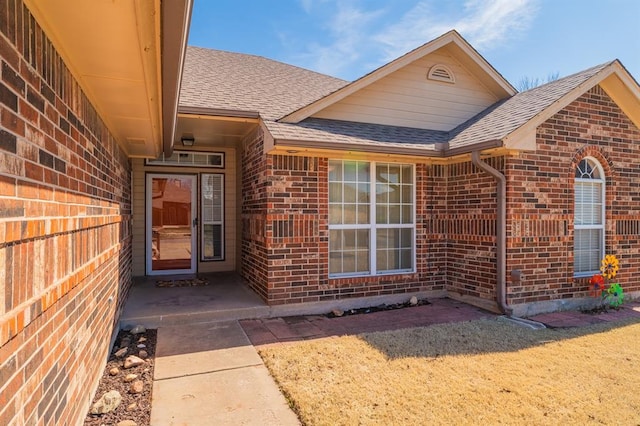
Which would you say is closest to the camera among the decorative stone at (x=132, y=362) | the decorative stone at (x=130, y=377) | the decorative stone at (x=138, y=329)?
the decorative stone at (x=130, y=377)

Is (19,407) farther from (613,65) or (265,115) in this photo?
(613,65)

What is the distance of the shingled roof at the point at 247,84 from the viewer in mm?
6734

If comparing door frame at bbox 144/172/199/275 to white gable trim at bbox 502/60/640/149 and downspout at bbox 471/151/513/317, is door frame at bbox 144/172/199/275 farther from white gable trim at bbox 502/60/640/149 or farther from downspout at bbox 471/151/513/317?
white gable trim at bbox 502/60/640/149

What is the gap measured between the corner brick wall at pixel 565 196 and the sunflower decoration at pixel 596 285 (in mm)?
135

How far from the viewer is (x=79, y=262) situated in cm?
280

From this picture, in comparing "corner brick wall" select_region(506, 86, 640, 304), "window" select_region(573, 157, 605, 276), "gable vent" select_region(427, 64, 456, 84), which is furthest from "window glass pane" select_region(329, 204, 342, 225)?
"window" select_region(573, 157, 605, 276)

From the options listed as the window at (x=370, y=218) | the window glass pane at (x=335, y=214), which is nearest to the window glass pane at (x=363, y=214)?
the window at (x=370, y=218)

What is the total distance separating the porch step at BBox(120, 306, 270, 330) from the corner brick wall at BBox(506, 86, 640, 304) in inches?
160

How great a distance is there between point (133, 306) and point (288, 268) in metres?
2.45

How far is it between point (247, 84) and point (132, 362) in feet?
19.7

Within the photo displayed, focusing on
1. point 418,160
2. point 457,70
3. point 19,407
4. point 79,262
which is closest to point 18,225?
point 19,407

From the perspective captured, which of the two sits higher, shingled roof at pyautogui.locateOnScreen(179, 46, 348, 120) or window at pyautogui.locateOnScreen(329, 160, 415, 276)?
shingled roof at pyautogui.locateOnScreen(179, 46, 348, 120)

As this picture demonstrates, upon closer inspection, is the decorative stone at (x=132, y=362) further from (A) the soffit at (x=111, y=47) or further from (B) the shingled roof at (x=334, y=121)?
(B) the shingled roof at (x=334, y=121)

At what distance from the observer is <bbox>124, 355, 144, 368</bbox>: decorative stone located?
415 cm
